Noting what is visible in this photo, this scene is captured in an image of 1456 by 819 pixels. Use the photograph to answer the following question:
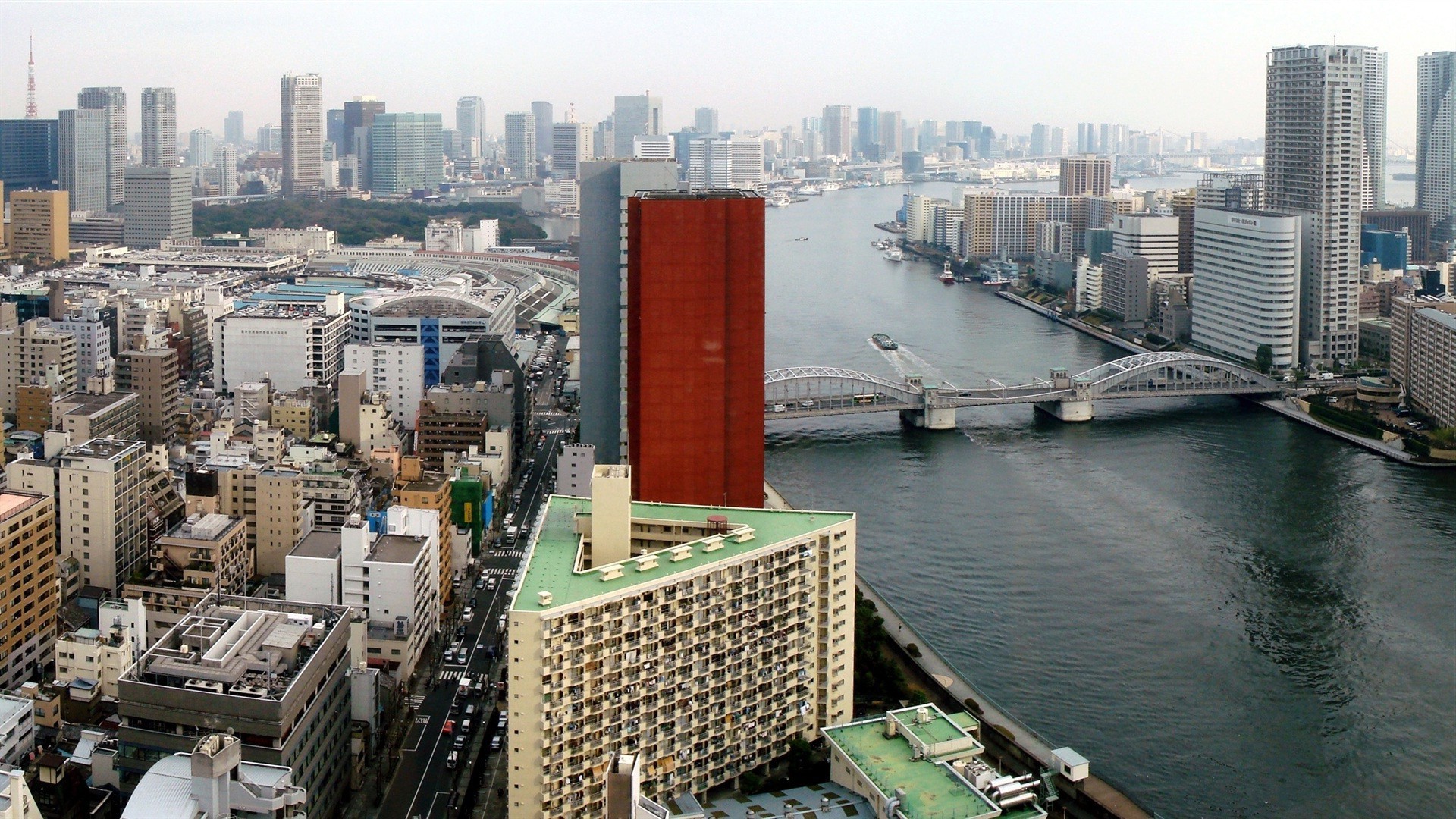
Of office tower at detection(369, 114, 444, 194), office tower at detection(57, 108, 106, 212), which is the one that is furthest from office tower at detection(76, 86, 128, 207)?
office tower at detection(369, 114, 444, 194)

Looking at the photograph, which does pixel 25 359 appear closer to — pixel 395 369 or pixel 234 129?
pixel 395 369

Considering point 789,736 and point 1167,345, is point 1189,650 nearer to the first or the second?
point 789,736

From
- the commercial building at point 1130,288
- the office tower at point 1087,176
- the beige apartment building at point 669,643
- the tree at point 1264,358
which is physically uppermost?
the office tower at point 1087,176

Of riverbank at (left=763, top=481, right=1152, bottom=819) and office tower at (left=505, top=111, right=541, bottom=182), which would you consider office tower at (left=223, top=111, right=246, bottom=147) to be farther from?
riverbank at (left=763, top=481, right=1152, bottom=819)

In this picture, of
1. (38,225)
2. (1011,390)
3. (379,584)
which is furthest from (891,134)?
(379,584)

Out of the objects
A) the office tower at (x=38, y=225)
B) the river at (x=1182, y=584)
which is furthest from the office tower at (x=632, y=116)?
the river at (x=1182, y=584)

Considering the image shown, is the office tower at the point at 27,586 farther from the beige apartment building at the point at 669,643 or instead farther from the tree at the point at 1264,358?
the tree at the point at 1264,358

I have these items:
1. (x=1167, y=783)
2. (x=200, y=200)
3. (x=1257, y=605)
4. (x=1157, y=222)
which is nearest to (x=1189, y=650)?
(x=1257, y=605)
